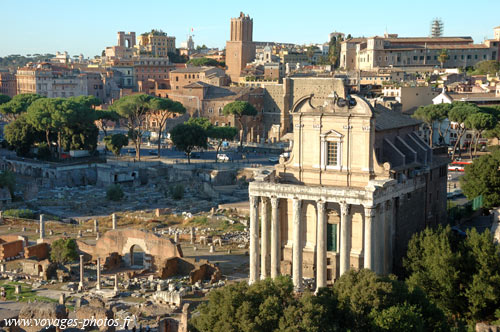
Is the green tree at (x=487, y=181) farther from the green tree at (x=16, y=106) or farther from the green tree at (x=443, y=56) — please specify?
the green tree at (x=443, y=56)

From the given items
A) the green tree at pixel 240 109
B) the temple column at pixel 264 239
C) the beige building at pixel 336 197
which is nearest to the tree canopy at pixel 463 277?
the beige building at pixel 336 197

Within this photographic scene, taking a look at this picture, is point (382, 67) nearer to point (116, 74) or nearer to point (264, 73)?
point (264, 73)

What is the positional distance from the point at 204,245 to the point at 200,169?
2600 cm

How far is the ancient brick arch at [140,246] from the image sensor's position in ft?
135

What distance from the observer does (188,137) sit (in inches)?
2992

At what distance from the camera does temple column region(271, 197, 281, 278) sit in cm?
3284

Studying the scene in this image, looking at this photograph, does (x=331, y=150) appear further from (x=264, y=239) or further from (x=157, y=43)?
(x=157, y=43)

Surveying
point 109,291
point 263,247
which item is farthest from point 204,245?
point 263,247

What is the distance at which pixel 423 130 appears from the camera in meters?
75.9

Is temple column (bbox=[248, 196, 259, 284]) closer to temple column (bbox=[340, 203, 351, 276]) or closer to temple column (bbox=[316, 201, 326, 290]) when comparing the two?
temple column (bbox=[316, 201, 326, 290])

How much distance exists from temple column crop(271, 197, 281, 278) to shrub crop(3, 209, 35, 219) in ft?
100

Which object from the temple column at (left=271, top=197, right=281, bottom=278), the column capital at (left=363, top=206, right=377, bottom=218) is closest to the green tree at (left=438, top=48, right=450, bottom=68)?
the temple column at (left=271, top=197, right=281, bottom=278)

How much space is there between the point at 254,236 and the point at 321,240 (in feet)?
11.3

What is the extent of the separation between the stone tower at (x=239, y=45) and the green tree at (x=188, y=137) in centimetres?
5544
